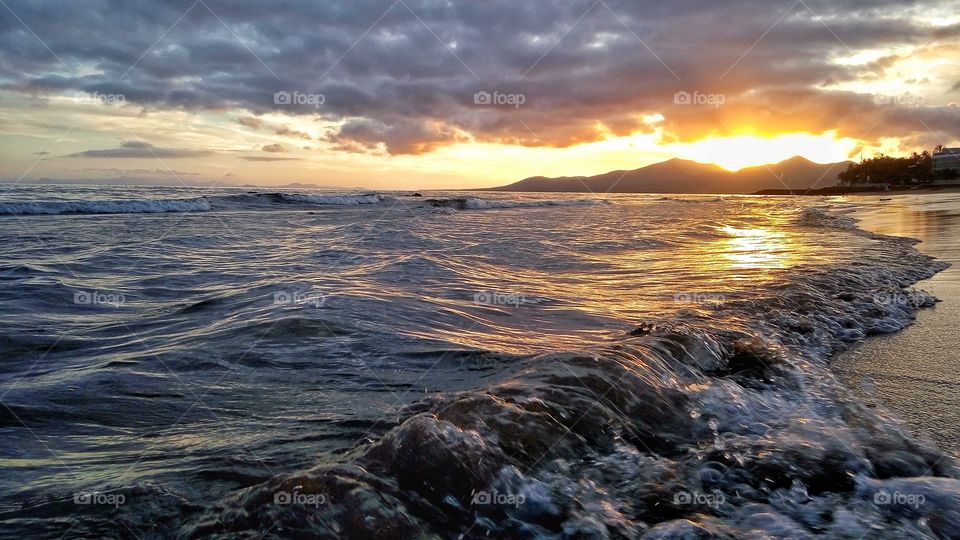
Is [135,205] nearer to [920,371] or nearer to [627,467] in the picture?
[627,467]

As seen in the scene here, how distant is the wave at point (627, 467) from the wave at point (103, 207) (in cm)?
2762

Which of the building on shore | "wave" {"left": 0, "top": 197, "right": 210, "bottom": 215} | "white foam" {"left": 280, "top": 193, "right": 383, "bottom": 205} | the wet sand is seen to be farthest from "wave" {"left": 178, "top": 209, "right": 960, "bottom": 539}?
the building on shore

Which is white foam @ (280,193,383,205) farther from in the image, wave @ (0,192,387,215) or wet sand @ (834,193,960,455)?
wet sand @ (834,193,960,455)

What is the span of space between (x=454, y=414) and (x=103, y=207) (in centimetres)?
2938

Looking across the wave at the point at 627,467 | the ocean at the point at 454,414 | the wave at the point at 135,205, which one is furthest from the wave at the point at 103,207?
the wave at the point at 627,467

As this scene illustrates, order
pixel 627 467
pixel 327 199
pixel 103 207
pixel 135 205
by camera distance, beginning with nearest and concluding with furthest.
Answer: pixel 627 467, pixel 103 207, pixel 135 205, pixel 327 199

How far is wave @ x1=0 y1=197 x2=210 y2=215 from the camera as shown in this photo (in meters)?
23.5

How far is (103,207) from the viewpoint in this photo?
26.2 m

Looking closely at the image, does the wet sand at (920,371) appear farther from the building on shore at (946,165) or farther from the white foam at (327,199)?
the building on shore at (946,165)

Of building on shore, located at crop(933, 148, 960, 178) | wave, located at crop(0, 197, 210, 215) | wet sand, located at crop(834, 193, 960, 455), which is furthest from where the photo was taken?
building on shore, located at crop(933, 148, 960, 178)

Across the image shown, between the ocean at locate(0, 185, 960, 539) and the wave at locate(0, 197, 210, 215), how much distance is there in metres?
20.5

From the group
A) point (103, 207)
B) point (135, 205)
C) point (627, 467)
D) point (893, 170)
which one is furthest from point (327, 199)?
point (893, 170)

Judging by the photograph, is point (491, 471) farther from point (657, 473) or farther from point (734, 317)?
point (734, 317)

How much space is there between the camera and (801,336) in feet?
17.0
